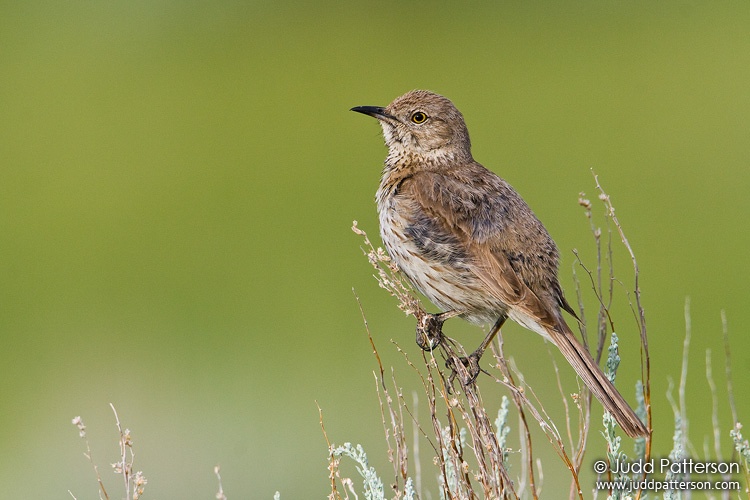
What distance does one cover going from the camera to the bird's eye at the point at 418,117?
736cm

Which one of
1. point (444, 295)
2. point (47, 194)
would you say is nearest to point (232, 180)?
point (47, 194)

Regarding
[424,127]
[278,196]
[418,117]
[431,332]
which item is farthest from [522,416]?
[278,196]

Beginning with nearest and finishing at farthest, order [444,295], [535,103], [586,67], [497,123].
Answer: [444,295]
[497,123]
[535,103]
[586,67]

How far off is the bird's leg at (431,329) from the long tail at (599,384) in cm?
55

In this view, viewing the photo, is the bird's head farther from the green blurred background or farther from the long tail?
the green blurred background

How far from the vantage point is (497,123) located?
86.4 ft

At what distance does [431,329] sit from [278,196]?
16.3 meters

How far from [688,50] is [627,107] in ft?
14.7

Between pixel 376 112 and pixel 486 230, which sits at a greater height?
pixel 376 112

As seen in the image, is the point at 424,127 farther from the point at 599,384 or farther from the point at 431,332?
the point at 599,384

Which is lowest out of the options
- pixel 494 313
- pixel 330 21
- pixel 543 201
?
pixel 494 313

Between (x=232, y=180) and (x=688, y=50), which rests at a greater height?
(x=688, y=50)

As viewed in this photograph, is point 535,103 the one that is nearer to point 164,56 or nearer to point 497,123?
point 497,123

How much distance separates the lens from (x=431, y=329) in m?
6.08
